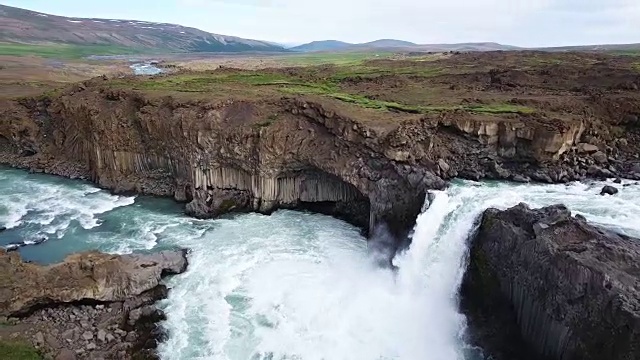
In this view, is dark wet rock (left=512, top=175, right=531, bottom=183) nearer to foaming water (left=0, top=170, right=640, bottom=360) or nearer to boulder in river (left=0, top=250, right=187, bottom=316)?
foaming water (left=0, top=170, right=640, bottom=360)

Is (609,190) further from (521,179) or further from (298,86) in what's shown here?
(298,86)

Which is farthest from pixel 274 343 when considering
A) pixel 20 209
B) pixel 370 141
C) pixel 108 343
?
pixel 20 209

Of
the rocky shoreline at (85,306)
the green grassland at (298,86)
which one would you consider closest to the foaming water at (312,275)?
the rocky shoreline at (85,306)

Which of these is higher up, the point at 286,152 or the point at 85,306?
the point at 286,152

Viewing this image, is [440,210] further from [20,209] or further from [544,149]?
[20,209]

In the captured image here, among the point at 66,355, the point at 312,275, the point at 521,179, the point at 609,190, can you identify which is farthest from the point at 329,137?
the point at 66,355

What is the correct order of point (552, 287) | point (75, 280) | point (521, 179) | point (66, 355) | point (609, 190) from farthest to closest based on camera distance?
point (521, 179)
point (609, 190)
point (75, 280)
point (66, 355)
point (552, 287)
